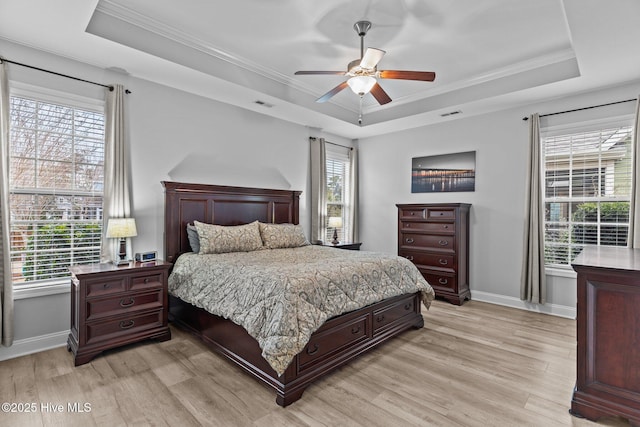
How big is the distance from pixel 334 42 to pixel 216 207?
7.92 ft

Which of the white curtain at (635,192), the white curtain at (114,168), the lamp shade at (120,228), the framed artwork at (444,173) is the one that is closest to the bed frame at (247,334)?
the white curtain at (114,168)

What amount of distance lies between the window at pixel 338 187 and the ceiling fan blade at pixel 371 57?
2.98 m

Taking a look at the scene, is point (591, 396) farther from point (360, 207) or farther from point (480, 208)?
point (360, 207)

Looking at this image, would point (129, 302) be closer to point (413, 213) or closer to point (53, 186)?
point (53, 186)

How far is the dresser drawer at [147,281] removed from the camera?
305 centimetres

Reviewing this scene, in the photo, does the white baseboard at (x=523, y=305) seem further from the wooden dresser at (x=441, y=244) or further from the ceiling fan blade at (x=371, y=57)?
the ceiling fan blade at (x=371, y=57)

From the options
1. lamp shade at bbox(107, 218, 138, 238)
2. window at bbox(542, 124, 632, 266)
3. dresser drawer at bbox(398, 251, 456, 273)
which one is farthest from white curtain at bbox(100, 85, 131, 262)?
window at bbox(542, 124, 632, 266)

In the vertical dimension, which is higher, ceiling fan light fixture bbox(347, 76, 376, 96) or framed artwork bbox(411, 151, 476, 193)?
ceiling fan light fixture bbox(347, 76, 376, 96)

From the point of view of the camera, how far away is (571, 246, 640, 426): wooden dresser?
192 centimetres

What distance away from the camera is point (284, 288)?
2.28 metres

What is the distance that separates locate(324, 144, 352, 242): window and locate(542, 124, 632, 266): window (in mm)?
3126

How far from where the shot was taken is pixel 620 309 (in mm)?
1963

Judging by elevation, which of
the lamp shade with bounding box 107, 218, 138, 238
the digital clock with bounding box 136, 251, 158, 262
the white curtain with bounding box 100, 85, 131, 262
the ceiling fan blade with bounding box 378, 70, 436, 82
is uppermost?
the ceiling fan blade with bounding box 378, 70, 436, 82

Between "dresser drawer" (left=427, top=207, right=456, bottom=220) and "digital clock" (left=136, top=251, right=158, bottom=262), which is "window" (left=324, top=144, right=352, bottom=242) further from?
"digital clock" (left=136, top=251, right=158, bottom=262)
